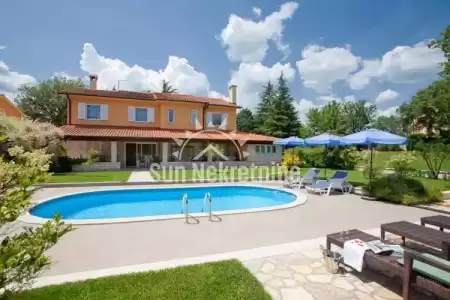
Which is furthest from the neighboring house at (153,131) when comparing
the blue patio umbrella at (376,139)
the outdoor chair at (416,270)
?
the outdoor chair at (416,270)

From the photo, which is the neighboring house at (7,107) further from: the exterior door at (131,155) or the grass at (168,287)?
the grass at (168,287)

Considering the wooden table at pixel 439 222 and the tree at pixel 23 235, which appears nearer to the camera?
the tree at pixel 23 235

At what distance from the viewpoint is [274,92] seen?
5938 centimetres

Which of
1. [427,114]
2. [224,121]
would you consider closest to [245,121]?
[224,121]

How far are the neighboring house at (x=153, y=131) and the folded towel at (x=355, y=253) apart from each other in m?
23.2

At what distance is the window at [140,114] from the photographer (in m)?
29.3

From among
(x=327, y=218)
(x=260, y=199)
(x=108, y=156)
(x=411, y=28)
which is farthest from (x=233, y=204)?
(x=108, y=156)

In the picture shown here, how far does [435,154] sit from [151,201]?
2278cm

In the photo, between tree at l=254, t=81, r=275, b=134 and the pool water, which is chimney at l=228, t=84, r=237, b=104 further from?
tree at l=254, t=81, r=275, b=134

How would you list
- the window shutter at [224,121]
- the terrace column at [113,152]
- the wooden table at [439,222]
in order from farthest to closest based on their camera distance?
the window shutter at [224,121] < the terrace column at [113,152] < the wooden table at [439,222]

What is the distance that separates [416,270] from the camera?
4.02m

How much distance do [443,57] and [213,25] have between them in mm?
18019

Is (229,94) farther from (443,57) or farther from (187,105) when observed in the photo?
(443,57)

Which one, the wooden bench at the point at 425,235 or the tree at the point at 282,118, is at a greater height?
the tree at the point at 282,118
